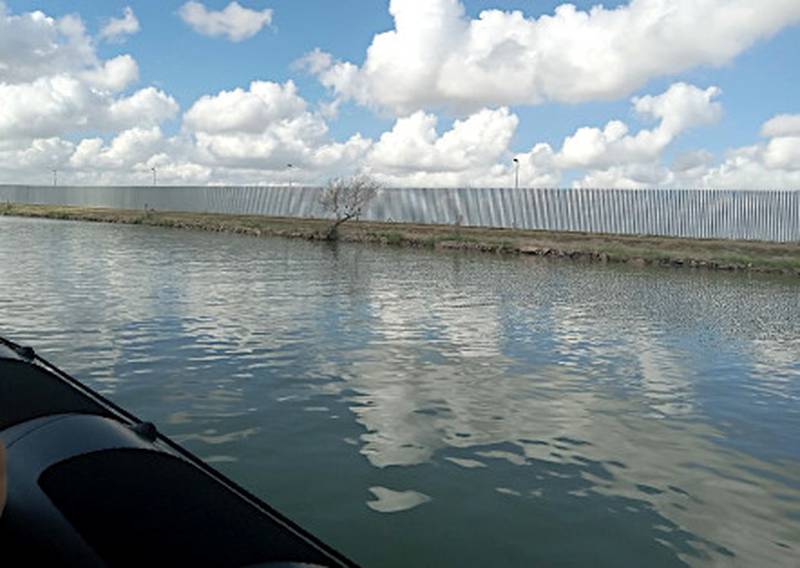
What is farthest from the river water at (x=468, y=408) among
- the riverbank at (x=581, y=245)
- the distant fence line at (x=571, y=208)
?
the distant fence line at (x=571, y=208)

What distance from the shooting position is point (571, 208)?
3310 inches

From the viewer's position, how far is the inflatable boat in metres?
3.76

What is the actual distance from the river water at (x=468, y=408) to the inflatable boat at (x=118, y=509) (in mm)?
3309

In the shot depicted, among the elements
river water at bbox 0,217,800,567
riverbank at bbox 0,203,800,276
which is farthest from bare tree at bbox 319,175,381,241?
river water at bbox 0,217,800,567

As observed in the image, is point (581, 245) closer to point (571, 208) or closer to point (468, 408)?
point (571, 208)

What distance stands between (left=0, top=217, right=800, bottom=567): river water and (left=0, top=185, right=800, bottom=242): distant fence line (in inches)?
1766

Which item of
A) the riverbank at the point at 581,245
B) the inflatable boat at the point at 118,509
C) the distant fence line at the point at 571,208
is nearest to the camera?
the inflatable boat at the point at 118,509

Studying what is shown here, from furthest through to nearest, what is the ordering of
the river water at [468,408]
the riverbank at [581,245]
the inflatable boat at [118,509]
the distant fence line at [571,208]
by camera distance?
1. the distant fence line at [571,208]
2. the riverbank at [581,245]
3. the river water at [468,408]
4. the inflatable boat at [118,509]

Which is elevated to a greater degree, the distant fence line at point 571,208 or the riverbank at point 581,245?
the distant fence line at point 571,208

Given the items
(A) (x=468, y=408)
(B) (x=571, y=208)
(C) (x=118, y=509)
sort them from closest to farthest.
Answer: (C) (x=118, y=509), (A) (x=468, y=408), (B) (x=571, y=208)

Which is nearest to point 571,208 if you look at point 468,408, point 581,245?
point 581,245

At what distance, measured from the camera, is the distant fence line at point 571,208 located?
69062 millimetres

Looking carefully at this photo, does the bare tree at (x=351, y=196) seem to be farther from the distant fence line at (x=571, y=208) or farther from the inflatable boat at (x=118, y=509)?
the inflatable boat at (x=118, y=509)

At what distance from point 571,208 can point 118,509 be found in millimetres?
84006
